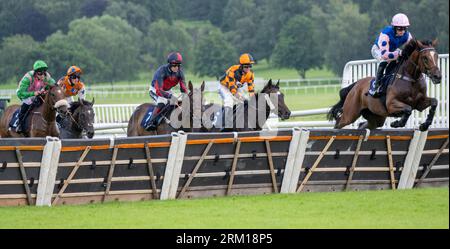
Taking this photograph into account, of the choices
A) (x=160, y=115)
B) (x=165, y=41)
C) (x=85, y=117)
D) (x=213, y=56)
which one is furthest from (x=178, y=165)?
(x=165, y=41)

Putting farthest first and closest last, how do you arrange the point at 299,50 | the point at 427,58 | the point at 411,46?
1. the point at 299,50
2. the point at 411,46
3. the point at 427,58

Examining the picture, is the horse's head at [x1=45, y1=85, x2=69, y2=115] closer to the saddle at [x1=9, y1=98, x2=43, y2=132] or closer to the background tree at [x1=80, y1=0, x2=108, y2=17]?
the saddle at [x1=9, y1=98, x2=43, y2=132]

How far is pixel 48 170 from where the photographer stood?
12.4 meters

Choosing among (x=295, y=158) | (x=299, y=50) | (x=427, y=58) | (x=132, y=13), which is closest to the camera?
(x=295, y=158)

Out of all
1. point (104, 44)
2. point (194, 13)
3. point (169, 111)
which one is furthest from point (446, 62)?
point (194, 13)

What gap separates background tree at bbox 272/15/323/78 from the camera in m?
70.1

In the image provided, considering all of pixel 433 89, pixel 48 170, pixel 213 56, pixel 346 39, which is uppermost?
pixel 48 170

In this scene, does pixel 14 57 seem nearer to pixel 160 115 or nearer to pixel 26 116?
pixel 26 116

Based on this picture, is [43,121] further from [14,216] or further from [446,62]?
[446,62]

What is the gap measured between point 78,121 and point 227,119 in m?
2.53

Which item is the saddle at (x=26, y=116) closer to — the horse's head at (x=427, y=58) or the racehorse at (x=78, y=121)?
the racehorse at (x=78, y=121)

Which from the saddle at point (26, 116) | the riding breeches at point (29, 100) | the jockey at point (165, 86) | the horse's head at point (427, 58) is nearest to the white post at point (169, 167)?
the jockey at point (165, 86)

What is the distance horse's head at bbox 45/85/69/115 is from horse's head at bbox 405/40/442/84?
566 centimetres

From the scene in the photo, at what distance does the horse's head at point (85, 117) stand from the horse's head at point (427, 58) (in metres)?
5.44
